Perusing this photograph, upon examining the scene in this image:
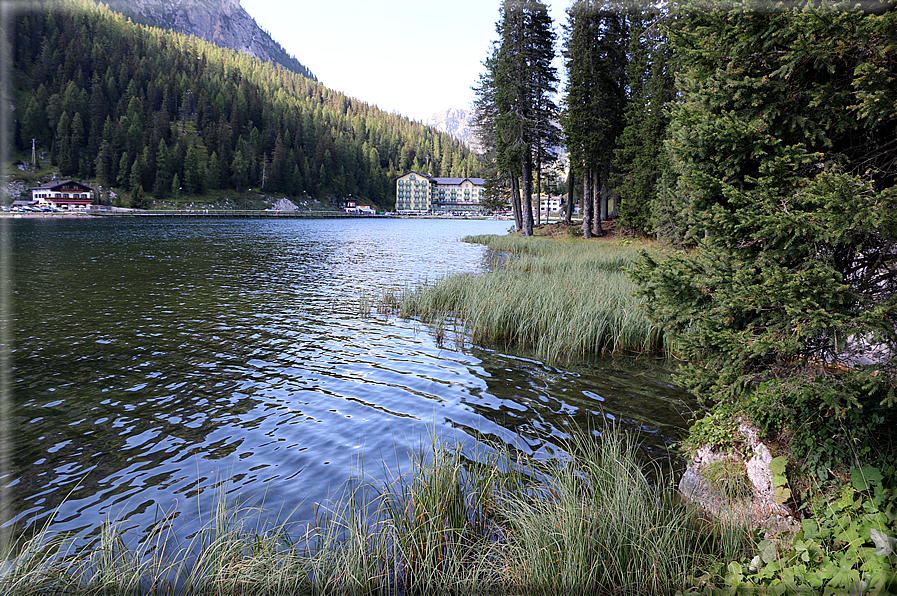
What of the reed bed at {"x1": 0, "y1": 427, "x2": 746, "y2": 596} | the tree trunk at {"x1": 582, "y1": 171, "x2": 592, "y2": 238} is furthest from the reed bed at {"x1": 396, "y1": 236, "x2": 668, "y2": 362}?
the tree trunk at {"x1": 582, "y1": 171, "x2": 592, "y2": 238}

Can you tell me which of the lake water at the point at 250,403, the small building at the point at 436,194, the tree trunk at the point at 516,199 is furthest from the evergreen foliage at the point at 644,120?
the small building at the point at 436,194

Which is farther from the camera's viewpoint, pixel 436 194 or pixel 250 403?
pixel 436 194

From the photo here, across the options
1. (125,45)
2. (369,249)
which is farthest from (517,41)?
Result: (125,45)

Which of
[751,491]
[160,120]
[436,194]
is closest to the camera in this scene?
[751,491]

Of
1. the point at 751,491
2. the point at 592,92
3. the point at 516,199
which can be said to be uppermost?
the point at 592,92

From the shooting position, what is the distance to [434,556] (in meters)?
3.58

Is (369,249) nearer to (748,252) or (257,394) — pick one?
(257,394)

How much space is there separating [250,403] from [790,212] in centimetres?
703

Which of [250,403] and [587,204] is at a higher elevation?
[587,204]

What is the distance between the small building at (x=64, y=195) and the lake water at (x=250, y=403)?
10356 cm

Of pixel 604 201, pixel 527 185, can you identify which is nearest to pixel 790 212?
pixel 527 185

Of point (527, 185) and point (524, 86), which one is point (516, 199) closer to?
point (527, 185)

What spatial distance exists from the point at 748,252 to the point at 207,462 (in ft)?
19.2

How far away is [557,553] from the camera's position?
10.6 ft
